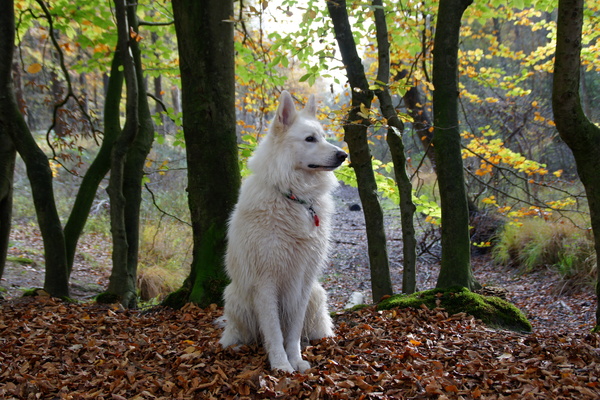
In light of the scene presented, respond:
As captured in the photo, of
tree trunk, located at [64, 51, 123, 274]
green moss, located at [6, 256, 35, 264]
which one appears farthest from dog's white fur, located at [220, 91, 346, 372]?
green moss, located at [6, 256, 35, 264]

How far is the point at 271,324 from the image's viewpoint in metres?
3.48

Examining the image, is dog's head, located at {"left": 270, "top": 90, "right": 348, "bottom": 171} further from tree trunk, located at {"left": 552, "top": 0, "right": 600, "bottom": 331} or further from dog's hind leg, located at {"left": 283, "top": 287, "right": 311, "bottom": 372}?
tree trunk, located at {"left": 552, "top": 0, "right": 600, "bottom": 331}

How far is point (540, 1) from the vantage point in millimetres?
6656

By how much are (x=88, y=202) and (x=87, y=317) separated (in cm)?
239

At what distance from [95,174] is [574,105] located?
5955 mm

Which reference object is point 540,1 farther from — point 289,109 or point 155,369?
point 155,369

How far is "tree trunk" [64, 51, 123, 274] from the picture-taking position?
6.60 meters

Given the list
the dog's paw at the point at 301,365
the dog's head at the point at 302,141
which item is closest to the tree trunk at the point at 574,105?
the dog's head at the point at 302,141

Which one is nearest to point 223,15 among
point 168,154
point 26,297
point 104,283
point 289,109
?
point 289,109

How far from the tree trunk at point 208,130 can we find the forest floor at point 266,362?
0.51m

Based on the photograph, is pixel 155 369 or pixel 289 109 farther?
pixel 289 109

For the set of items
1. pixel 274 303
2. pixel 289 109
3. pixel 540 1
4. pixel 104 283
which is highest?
pixel 540 1

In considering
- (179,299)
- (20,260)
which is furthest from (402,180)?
(20,260)

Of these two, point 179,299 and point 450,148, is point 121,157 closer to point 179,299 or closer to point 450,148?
point 179,299
